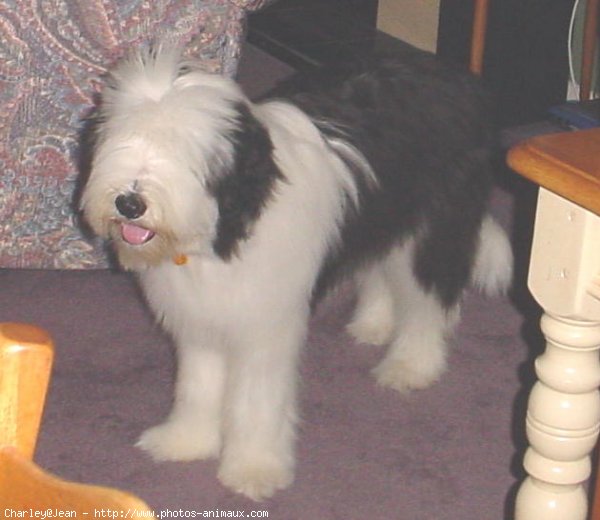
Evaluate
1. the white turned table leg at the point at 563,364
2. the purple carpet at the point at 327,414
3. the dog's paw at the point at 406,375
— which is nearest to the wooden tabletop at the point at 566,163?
the white turned table leg at the point at 563,364

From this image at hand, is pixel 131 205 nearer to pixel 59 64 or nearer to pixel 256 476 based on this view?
pixel 256 476

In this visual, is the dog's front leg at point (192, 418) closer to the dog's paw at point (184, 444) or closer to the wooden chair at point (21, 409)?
the dog's paw at point (184, 444)

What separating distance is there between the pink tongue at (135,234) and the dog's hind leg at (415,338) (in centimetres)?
79

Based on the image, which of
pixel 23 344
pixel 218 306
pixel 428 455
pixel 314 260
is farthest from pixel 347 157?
pixel 23 344

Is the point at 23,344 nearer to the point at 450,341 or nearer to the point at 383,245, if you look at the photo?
the point at 383,245

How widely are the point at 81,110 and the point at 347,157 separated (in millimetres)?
706

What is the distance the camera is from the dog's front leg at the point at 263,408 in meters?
2.29

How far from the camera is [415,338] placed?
9.00ft

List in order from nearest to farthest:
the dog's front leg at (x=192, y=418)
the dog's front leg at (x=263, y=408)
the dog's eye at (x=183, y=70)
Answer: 1. the dog's eye at (x=183, y=70)
2. the dog's front leg at (x=263, y=408)
3. the dog's front leg at (x=192, y=418)

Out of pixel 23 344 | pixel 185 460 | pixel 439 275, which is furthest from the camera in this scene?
pixel 439 275

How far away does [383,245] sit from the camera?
98.0 inches

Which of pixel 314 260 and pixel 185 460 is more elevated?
pixel 314 260

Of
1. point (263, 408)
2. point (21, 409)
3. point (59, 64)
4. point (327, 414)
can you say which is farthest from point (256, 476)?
point (21, 409)

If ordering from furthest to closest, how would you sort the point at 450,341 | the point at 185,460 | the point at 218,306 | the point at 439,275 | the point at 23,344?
the point at 450,341 < the point at 439,275 < the point at 185,460 < the point at 218,306 < the point at 23,344
